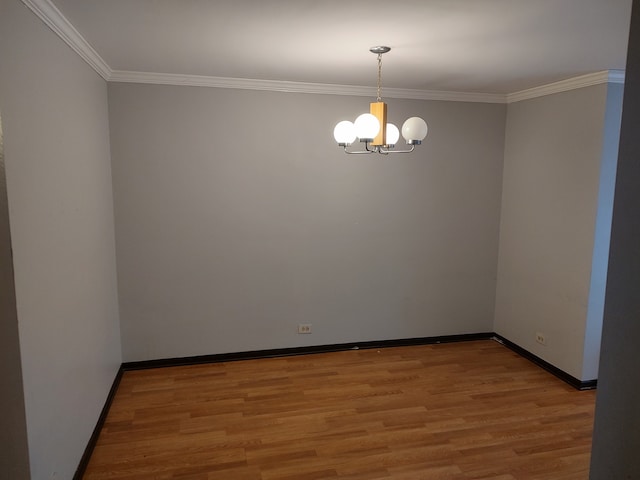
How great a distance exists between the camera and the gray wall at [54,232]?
1832mm

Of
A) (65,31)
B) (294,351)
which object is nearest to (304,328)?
(294,351)

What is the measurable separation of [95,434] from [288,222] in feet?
7.40

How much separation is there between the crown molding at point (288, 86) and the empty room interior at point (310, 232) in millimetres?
19

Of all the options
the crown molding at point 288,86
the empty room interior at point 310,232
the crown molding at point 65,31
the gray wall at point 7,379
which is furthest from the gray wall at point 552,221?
the gray wall at point 7,379

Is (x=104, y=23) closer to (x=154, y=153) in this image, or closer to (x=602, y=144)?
(x=154, y=153)

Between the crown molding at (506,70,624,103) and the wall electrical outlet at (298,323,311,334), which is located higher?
the crown molding at (506,70,624,103)

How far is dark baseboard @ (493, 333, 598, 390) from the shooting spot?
377 cm

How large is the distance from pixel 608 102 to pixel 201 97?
129 inches

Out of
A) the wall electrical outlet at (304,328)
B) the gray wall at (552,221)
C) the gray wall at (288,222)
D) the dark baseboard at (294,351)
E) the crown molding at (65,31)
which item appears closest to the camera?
the crown molding at (65,31)

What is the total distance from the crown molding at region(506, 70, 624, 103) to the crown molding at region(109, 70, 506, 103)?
217 mm

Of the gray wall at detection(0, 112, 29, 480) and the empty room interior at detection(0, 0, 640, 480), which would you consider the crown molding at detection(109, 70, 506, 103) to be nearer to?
the empty room interior at detection(0, 0, 640, 480)

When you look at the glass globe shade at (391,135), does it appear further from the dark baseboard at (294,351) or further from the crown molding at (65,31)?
the dark baseboard at (294,351)

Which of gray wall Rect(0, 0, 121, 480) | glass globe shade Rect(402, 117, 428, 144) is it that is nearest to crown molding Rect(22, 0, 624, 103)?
gray wall Rect(0, 0, 121, 480)

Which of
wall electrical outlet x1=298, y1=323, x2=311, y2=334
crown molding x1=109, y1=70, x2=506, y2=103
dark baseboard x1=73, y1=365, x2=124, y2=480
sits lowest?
dark baseboard x1=73, y1=365, x2=124, y2=480
